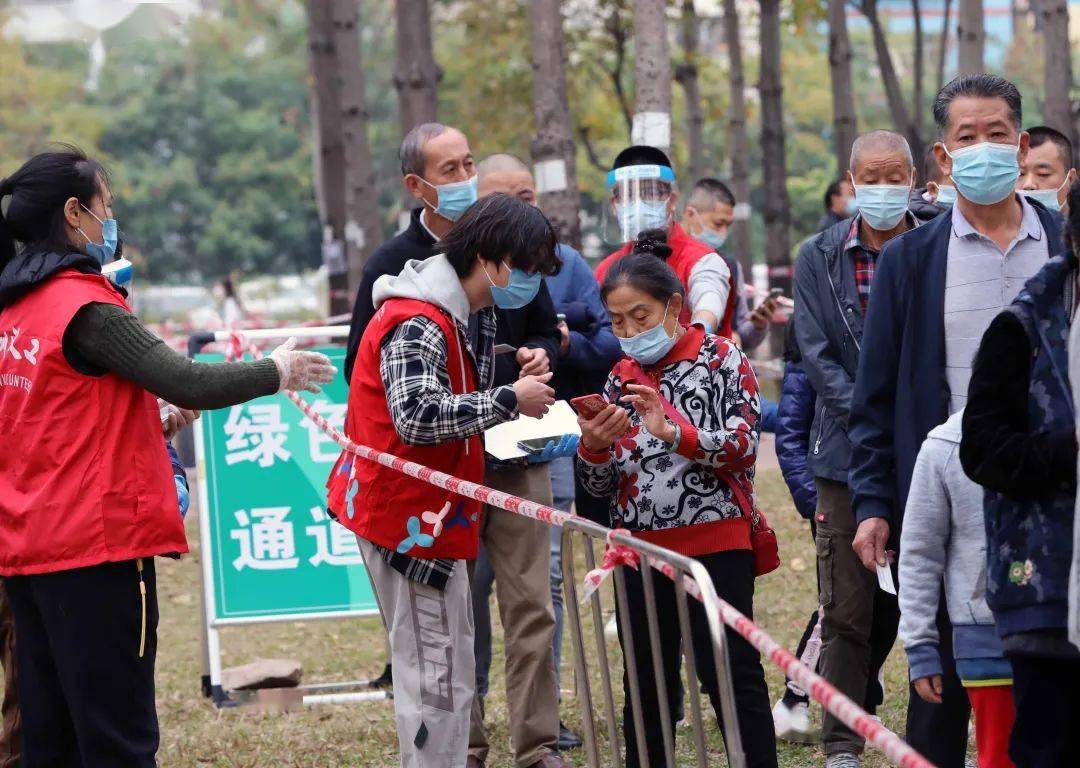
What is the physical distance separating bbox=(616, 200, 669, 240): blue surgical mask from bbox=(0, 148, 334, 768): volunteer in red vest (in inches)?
101

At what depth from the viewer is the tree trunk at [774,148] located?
19.0m

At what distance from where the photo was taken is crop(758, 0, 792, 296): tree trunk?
19.0 metres

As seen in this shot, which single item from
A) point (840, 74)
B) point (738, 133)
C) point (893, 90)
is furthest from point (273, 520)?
point (738, 133)

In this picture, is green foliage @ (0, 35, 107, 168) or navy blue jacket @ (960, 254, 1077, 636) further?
green foliage @ (0, 35, 107, 168)

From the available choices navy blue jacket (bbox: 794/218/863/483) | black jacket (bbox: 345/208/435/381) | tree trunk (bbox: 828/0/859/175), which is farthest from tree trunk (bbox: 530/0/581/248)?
tree trunk (bbox: 828/0/859/175)

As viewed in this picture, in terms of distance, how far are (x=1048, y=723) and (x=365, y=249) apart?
1312 centimetres

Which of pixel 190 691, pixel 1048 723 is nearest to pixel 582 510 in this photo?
pixel 1048 723

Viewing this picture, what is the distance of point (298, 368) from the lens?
14.8 ft

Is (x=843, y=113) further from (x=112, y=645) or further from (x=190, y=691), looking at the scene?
(x=112, y=645)

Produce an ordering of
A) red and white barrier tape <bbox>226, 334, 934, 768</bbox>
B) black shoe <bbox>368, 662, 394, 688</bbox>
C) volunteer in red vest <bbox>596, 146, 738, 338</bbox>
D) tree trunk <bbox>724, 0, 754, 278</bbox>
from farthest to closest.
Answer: tree trunk <bbox>724, 0, 754, 278</bbox> → black shoe <bbox>368, 662, 394, 688</bbox> → volunteer in red vest <bbox>596, 146, 738, 338</bbox> → red and white barrier tape <bbox>226, 334, 934, 768</bbox>

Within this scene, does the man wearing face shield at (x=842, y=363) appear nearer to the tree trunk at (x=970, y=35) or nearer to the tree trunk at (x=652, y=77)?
the tree trunk at (x=652, y=77)

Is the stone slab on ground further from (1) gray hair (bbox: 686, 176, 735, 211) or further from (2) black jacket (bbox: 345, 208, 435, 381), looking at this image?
(1) gray hair (bbox: 686, 176, 735, 211)

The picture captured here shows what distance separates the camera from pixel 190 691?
8234 millimetres

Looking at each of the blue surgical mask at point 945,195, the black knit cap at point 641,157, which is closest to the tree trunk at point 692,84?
the black knit cap at point 641,157
